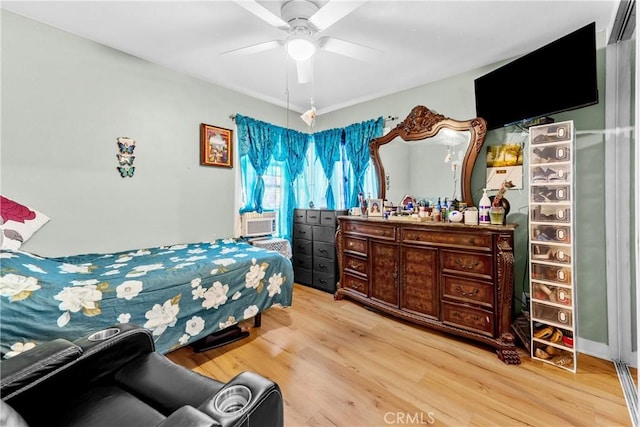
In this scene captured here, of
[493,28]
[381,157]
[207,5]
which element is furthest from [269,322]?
[493,28]

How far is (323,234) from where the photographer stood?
3617 millimetres

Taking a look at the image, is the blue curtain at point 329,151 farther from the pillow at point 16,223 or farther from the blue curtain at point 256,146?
the pillow at point 16,223

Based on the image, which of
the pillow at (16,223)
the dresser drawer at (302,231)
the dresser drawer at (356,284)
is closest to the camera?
the pillow at (16,223)

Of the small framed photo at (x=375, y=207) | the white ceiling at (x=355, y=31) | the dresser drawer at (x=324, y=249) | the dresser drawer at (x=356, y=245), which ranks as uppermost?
the white ceiling at (x=355, y=31)

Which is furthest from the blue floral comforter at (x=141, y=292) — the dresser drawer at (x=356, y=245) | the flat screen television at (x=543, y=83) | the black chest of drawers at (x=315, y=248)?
the flat screen television at (x=543, y=83)

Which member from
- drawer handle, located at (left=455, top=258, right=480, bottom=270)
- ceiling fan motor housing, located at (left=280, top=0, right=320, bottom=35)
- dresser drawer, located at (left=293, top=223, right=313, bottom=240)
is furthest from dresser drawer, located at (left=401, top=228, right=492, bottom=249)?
ceiling fan motor housing, located at (left=280, top=0, right=320, bottom=35)

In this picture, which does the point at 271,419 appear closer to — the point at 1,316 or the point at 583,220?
the point at 1,316

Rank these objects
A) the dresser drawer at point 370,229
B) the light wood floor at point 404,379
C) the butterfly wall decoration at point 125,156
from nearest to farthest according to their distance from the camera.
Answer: the light wood floor at point 404,379 → the butterfly wall decoration at point 125,156 → the dresser drawer at point 370,229

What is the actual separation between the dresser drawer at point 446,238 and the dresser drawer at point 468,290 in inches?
11.8

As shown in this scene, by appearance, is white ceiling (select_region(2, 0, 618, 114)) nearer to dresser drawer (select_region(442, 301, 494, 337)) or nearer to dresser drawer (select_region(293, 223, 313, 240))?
dresser drawer (select_region(293, 223, 313, 240))

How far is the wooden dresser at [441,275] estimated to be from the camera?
209 centimetres

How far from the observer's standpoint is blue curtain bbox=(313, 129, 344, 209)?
3.97m

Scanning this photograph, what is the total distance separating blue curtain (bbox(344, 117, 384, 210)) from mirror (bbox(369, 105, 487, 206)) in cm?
19

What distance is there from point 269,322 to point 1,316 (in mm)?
1836
